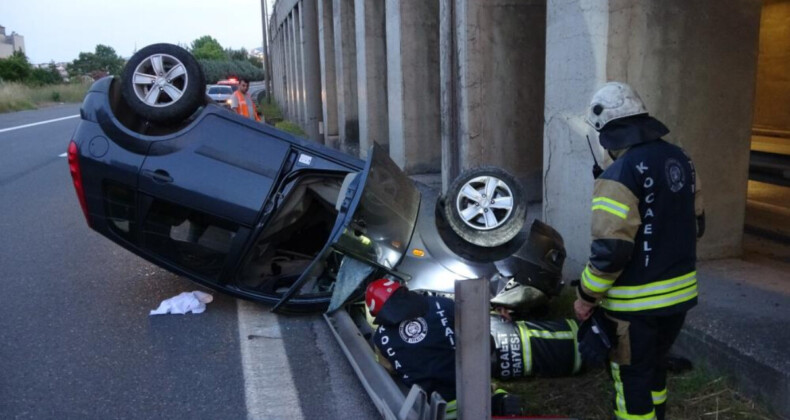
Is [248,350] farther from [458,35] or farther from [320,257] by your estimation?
[458,35]

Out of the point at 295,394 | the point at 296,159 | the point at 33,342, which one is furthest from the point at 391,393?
the point at 33,342

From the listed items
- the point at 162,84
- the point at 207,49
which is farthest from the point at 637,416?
the point at 207,49

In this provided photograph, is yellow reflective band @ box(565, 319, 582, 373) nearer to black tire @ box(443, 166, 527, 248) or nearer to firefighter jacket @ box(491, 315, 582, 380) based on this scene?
firefighter jacket @ box(491, 315, 582, 380)

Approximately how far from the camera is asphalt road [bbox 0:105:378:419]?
3990mm

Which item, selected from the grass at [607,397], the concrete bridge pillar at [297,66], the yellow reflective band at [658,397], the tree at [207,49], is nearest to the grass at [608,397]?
the grass at [607,397]

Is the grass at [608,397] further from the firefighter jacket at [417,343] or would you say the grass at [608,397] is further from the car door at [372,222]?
the car door at [372,222]

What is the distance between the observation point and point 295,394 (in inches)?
162

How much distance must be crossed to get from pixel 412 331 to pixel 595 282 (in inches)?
42.1

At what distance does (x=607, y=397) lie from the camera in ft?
12.8

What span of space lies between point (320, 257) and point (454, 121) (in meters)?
4.30

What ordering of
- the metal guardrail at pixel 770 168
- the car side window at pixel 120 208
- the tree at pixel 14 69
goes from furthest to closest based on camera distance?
1. the tree at pixel 14 69
2. the metal guardrail at pixel 770 168
3. the car side window at pixel 120 208

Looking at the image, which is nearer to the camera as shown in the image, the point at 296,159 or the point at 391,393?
the point at 391,393

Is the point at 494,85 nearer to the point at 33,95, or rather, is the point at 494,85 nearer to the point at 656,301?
the point at 656,301

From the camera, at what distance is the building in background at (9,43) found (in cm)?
10662
